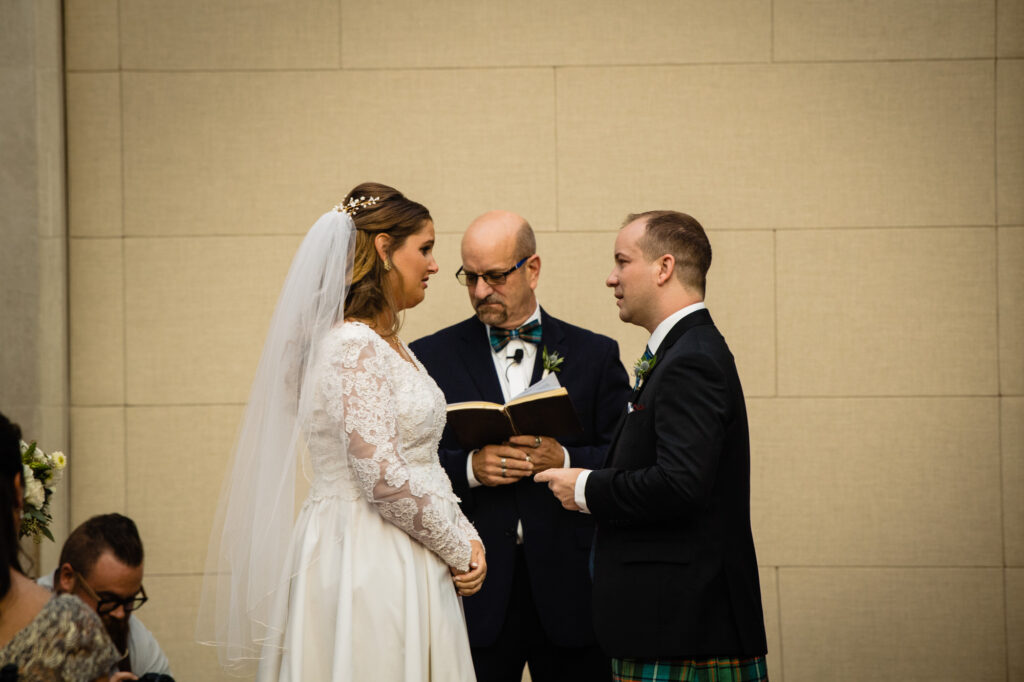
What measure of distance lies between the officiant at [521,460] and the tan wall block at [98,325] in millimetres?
1582

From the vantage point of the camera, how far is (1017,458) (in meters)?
4.18

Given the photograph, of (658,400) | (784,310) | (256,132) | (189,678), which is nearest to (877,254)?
(784,310)

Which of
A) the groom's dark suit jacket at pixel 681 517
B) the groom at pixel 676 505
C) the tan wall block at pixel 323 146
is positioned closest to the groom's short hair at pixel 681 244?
the groom at pixel 676 505

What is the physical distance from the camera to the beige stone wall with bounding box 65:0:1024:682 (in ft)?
13.8

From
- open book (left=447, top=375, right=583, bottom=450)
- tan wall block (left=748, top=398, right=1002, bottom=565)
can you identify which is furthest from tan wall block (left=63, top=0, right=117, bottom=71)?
tan wall block (left=748, top=398, right=1002, bottom=565)

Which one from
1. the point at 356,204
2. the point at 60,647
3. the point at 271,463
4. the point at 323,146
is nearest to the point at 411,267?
the point at 356,204

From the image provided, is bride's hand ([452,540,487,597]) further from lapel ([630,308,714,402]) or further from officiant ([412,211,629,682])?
lapel ([630,308,714,402])

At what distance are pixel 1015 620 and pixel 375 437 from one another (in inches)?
121

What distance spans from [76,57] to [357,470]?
275 cm

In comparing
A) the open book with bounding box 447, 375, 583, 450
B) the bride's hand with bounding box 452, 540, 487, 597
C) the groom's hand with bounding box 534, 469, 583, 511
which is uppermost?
the open book with bounding box 447, 375, 583, 450

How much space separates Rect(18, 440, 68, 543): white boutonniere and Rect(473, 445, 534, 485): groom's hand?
1.16 metres

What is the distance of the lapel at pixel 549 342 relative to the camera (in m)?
3.34

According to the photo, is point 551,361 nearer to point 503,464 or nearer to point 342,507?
point 503,464

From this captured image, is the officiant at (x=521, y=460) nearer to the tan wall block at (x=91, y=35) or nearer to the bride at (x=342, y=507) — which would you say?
the bride at (x=342, y=507)
